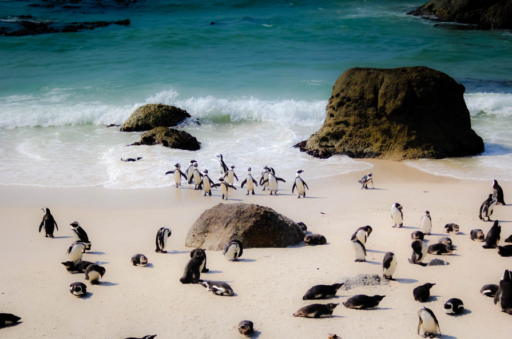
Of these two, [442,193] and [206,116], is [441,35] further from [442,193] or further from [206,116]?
[442,193]

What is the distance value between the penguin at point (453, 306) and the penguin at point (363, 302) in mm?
654

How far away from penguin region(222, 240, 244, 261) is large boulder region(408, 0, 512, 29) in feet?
96.3

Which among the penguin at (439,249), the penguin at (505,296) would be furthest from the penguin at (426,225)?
the penguin at (505,296)

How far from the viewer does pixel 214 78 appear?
22797 mm

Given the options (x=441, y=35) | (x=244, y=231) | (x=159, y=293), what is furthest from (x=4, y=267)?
(x=441, y=35)

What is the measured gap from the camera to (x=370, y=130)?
44.4ft

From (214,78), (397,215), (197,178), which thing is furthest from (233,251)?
(214,78)

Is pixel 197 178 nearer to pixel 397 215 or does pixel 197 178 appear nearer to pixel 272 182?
pixel 272 182

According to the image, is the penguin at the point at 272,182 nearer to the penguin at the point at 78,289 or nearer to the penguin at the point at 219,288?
the penguin at the point at 219,288

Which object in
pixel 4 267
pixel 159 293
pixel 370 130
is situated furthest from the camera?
pixel 370 130

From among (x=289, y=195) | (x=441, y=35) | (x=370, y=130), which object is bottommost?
(x=289, y=195)

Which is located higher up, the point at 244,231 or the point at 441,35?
the point at 441,35

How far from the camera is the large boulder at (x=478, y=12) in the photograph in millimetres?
30156

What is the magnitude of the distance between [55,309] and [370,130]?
1006 centimetres
